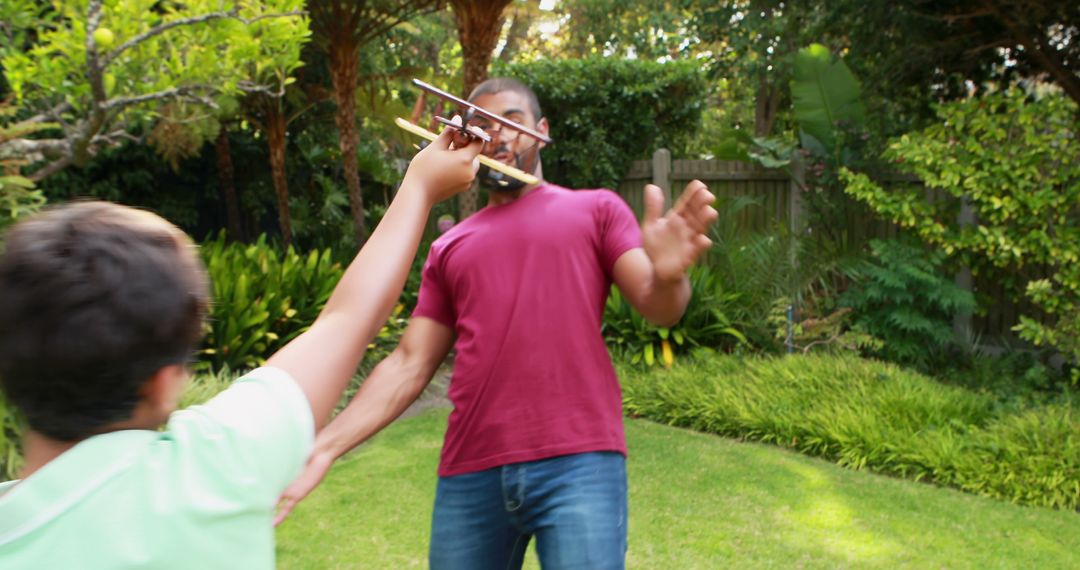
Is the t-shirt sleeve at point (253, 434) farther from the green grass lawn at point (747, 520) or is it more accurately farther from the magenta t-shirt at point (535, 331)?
the green grass lawn at point (747, 520)

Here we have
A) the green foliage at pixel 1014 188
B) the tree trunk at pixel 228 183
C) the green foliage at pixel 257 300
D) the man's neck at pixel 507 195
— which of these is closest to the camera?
the man's neck at pixel 507 195

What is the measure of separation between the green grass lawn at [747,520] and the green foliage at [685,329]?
211 centimetres

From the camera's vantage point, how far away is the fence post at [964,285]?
8.95m

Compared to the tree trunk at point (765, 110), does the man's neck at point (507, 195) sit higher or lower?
higher

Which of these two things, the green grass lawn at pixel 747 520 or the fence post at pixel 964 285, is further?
the fence post at pixel 964 285

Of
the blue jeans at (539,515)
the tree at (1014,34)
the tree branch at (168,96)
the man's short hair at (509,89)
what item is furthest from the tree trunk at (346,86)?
the blue jeans at (539,515)

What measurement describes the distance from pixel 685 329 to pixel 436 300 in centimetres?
637

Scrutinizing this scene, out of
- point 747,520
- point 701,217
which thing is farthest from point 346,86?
point 701,217

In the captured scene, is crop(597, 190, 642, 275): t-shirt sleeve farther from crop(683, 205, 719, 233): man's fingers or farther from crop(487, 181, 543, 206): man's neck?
crop(683, 205, 719, 233): man's fingers

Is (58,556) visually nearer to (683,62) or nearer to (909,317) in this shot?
(909,317)

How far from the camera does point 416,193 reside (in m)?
1.48

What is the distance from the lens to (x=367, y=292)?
4.39 ft

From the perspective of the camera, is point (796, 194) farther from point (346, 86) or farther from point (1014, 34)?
point (346, 86)

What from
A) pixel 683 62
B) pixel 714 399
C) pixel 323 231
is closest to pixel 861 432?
pixel 714 399
